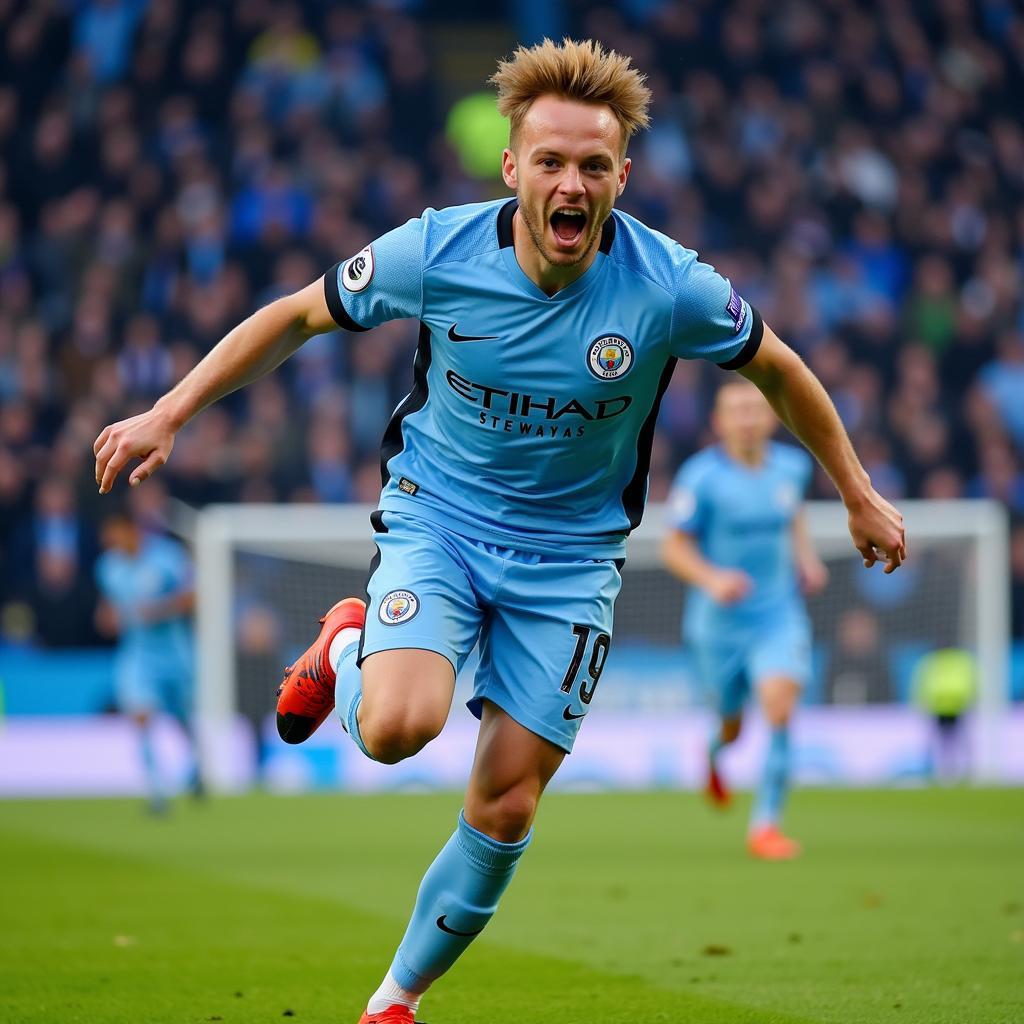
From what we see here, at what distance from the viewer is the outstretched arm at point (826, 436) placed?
168 inches

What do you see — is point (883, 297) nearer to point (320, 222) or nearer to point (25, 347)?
point (320, 222)

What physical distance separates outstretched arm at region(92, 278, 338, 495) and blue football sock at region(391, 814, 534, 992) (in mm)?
1136

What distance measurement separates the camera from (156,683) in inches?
481

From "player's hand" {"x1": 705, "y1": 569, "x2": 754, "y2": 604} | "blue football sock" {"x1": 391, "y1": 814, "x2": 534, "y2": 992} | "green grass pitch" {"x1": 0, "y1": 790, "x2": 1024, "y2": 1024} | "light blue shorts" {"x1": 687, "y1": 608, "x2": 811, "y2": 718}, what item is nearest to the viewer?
"blue football sock" {"x1": 391, "y1": 814, "x2": 534, "y2": 992}

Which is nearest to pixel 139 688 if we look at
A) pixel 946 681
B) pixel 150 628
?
pixel 150 628

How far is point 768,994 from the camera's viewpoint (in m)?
5.00

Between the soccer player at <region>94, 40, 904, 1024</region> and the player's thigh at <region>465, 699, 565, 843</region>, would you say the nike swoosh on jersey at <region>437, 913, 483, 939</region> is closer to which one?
the soccer player at <region>94, 40, 904, 1024</region>

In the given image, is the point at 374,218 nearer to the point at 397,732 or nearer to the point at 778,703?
the point at 778,703

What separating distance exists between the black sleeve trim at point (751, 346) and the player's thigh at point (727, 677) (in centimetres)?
526

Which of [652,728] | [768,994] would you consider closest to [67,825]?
[652,728]

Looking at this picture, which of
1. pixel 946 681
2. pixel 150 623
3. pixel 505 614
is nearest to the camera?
pixel 505 614

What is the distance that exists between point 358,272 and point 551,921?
3.29 metres

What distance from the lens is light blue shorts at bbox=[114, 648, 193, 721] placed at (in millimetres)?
12102

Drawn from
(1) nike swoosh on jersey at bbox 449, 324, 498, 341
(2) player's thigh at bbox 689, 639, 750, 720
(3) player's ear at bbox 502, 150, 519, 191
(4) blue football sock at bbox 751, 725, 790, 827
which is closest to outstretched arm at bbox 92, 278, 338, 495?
(1) nike swoosh on jersey at bbox 449, 324, 498, 341
